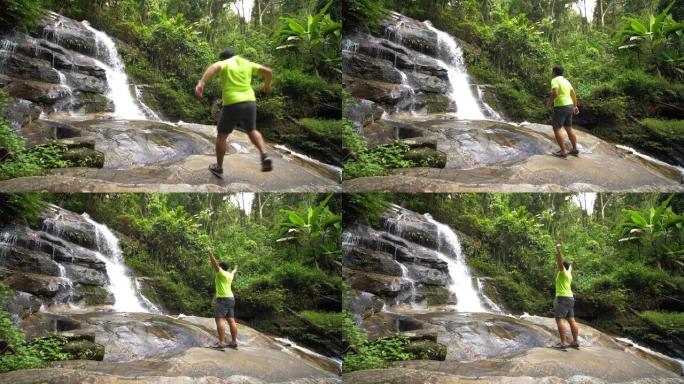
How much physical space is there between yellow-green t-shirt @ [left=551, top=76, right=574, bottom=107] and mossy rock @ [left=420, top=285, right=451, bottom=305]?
75.7 inches

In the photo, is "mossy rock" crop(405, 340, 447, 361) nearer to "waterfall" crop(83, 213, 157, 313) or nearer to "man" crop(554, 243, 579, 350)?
"man" crop(554, 243, 579, 350)

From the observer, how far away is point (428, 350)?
6.62 meters

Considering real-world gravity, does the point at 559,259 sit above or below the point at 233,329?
above

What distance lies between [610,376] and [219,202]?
3646 mm

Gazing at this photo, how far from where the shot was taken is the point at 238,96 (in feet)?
20.5

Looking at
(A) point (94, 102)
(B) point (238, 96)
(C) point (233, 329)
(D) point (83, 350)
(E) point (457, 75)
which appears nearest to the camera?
(B) point (238, 96)

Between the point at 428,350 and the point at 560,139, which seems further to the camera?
the point at 560,139

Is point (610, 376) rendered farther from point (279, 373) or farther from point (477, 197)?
point (279, 373)

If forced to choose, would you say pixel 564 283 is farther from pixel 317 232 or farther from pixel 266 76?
pixel 266 76

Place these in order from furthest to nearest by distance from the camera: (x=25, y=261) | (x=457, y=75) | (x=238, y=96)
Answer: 1. (x=457, y=75)
2. (x=25, y=261)
3. (x=238, y=96)

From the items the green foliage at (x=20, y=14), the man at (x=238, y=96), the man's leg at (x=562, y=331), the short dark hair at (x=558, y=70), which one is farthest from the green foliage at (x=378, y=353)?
the green foliage at (x=20, y=14)

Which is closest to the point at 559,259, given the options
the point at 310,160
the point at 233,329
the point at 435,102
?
the point at 435,102

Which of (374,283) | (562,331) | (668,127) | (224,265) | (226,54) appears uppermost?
(226,54)

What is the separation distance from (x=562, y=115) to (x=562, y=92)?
0.66 ft
